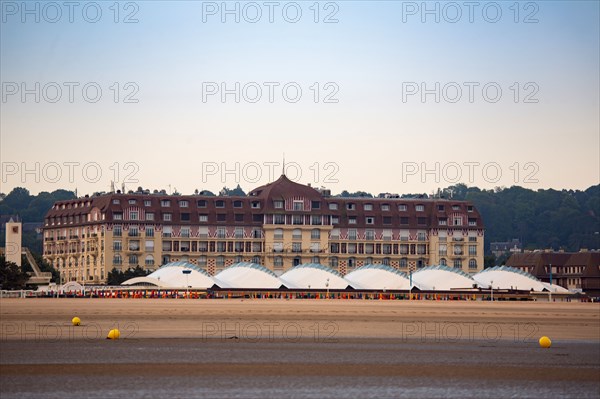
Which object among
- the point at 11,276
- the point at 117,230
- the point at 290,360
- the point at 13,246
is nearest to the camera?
the point at 290,360

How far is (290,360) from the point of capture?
44.4m

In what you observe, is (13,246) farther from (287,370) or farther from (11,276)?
(287,370)

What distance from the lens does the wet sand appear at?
36812 millimetres

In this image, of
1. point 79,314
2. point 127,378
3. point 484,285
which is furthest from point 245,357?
point 484,285

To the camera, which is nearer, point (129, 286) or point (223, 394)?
point (223, 394)

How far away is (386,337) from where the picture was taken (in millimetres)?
58656

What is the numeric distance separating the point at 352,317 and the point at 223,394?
45.3 m

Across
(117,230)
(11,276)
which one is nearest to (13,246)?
(11,276)

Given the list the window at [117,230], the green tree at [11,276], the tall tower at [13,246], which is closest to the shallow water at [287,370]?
the green tree at [11,276]

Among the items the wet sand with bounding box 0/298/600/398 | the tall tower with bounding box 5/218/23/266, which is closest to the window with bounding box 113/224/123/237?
the tall tower with bounding box 5/218/23/266

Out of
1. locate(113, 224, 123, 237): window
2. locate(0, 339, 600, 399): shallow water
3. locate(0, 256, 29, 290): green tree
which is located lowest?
locate(0, 339, 600, 399): shallow water

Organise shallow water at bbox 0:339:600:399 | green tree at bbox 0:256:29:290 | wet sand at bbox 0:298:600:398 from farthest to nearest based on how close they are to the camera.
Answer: green tree at bbox 0:256:29:290 < wet sand at bbox 0:298:600:398 < shallow water at bbox 0:339:600:399

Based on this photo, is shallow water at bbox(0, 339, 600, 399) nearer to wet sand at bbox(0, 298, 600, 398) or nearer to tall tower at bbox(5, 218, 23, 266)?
wet sand at bbox(0, 298, 600, 398)

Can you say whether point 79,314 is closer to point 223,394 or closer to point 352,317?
point 352,317
